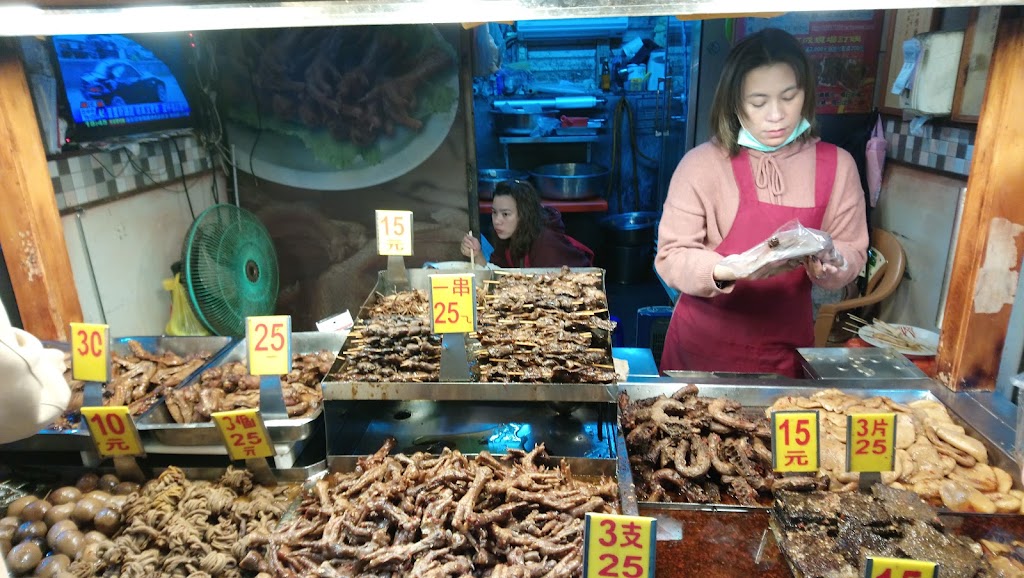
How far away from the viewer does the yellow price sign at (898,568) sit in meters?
1.35

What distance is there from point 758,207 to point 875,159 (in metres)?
3.25

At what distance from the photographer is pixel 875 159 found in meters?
5.43

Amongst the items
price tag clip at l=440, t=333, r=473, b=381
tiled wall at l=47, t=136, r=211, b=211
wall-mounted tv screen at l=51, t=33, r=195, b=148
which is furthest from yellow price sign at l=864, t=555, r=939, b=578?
wall-mounted tv screen at l=51, t=33, r=195, b=148

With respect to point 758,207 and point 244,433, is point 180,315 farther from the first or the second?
point 758,207

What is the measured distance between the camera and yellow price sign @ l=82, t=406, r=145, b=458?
2.09m

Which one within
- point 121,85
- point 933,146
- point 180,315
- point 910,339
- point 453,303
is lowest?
point 910,339

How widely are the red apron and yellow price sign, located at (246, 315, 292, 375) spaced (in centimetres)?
214

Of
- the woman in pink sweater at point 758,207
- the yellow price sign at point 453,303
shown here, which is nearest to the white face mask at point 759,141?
the woman in pink sweater at point 758,207

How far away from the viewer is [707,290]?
289cm

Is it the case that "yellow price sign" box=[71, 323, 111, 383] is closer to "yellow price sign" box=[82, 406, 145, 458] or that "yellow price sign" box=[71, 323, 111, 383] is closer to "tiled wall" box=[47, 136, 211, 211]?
"yellow price sign" box=[82, 406, 145, 458]

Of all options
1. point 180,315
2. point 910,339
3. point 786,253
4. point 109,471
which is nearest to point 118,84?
point 180,315

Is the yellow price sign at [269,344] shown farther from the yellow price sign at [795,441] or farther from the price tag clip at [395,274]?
→ the yellow price sign at [795,441]

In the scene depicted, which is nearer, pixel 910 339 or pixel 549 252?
pixel 910 339

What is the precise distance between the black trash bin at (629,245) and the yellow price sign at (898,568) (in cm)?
699
